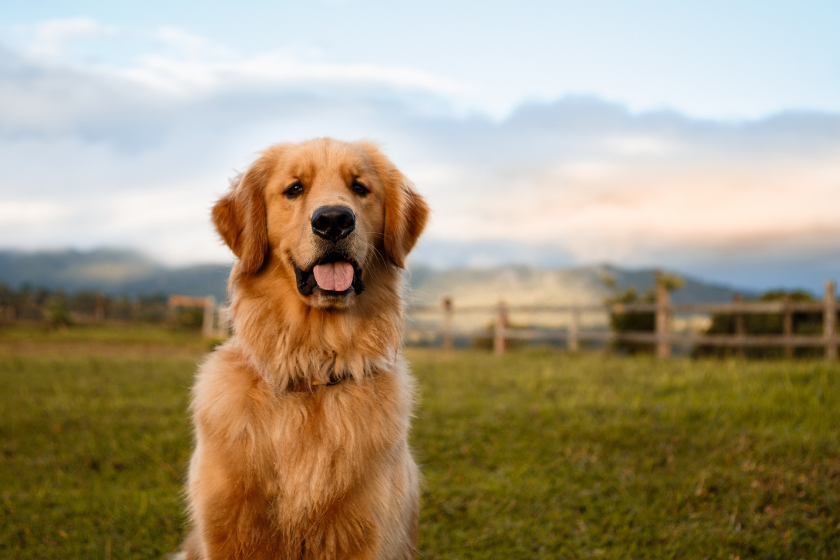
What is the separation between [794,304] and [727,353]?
6.99 feet

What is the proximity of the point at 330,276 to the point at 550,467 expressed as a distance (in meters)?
3.60

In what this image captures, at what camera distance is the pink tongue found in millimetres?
2840

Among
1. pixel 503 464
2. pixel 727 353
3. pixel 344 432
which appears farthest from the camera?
pixel 727 353

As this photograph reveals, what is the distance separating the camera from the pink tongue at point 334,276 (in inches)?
112

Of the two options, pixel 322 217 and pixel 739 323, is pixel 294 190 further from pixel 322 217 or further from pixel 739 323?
pixel 739 323

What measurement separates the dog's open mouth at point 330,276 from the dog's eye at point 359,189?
0.48 metres

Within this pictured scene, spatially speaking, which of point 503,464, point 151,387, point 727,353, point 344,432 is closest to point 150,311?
point 151,387

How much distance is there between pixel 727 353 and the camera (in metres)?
15.0

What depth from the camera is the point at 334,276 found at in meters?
2.86

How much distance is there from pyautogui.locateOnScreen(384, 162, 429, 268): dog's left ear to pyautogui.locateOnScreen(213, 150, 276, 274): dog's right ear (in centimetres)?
64

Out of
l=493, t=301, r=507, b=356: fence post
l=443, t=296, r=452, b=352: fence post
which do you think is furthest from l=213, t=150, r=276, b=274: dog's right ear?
l=443, t=296, r=452, b=352: fence post

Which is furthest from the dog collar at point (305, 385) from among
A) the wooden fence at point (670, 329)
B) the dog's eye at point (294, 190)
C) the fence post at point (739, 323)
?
the fence post at point (739, 323)

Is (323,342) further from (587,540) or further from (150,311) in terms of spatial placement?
(150,311)

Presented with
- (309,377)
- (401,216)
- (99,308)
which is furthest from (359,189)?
(99,308)
